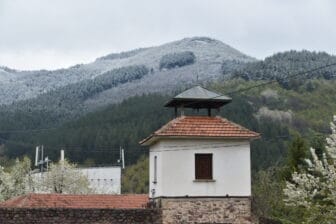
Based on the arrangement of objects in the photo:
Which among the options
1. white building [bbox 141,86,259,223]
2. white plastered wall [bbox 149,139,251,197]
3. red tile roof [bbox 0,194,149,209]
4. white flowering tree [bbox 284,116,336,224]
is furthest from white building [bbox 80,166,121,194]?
white flowering tree [bbox 284,116,336,224]

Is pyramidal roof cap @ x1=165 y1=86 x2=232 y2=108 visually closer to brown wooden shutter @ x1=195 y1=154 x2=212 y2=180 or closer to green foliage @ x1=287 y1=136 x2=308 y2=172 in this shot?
brown wooden shutter @ x1=195 y1=154 x2=212 y2=180

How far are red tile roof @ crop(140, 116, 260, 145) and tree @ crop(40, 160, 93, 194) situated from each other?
70.2 feet

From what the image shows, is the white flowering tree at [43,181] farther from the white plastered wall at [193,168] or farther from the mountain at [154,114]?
the mountain at [154,114]

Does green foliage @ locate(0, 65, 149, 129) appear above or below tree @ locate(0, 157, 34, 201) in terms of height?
above

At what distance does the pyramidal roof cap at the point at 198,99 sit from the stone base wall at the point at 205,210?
13.1 feet

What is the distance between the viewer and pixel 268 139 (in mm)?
100562

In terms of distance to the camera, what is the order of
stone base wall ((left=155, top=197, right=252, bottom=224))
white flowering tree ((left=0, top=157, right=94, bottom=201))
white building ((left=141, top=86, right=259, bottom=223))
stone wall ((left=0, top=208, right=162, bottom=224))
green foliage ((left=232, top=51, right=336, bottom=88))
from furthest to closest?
green foliage ((left=232, top=51, right=336, bottom=88)), white flowering tree ((left=0, top=157, right=94, bottom=201)), white building ((left=141, top=86, right=259, bottom=223)), stone base wall ((left=155, top=197, right=252, bottom=224)), stone wall ((left=0, top=208, right=162, bottom=224))

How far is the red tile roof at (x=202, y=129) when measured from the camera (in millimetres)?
29500

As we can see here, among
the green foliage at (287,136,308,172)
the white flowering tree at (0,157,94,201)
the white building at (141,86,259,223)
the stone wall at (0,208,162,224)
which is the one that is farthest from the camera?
the green foliage at (287,136,308,172)

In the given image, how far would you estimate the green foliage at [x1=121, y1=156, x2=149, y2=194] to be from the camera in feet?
287

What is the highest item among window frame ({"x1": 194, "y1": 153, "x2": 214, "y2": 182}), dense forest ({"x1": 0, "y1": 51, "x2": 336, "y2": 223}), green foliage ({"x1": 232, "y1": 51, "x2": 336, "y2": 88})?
green foliage ({"x1": 232, "y1": 51, "x2": 336, "y2": 88})

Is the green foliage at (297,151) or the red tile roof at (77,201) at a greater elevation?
the green foliage at (297,151)

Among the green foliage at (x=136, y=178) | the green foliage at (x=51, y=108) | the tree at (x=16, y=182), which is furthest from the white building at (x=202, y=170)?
the green foliage at (x=51, y=108)

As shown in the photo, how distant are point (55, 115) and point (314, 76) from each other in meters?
47.7
